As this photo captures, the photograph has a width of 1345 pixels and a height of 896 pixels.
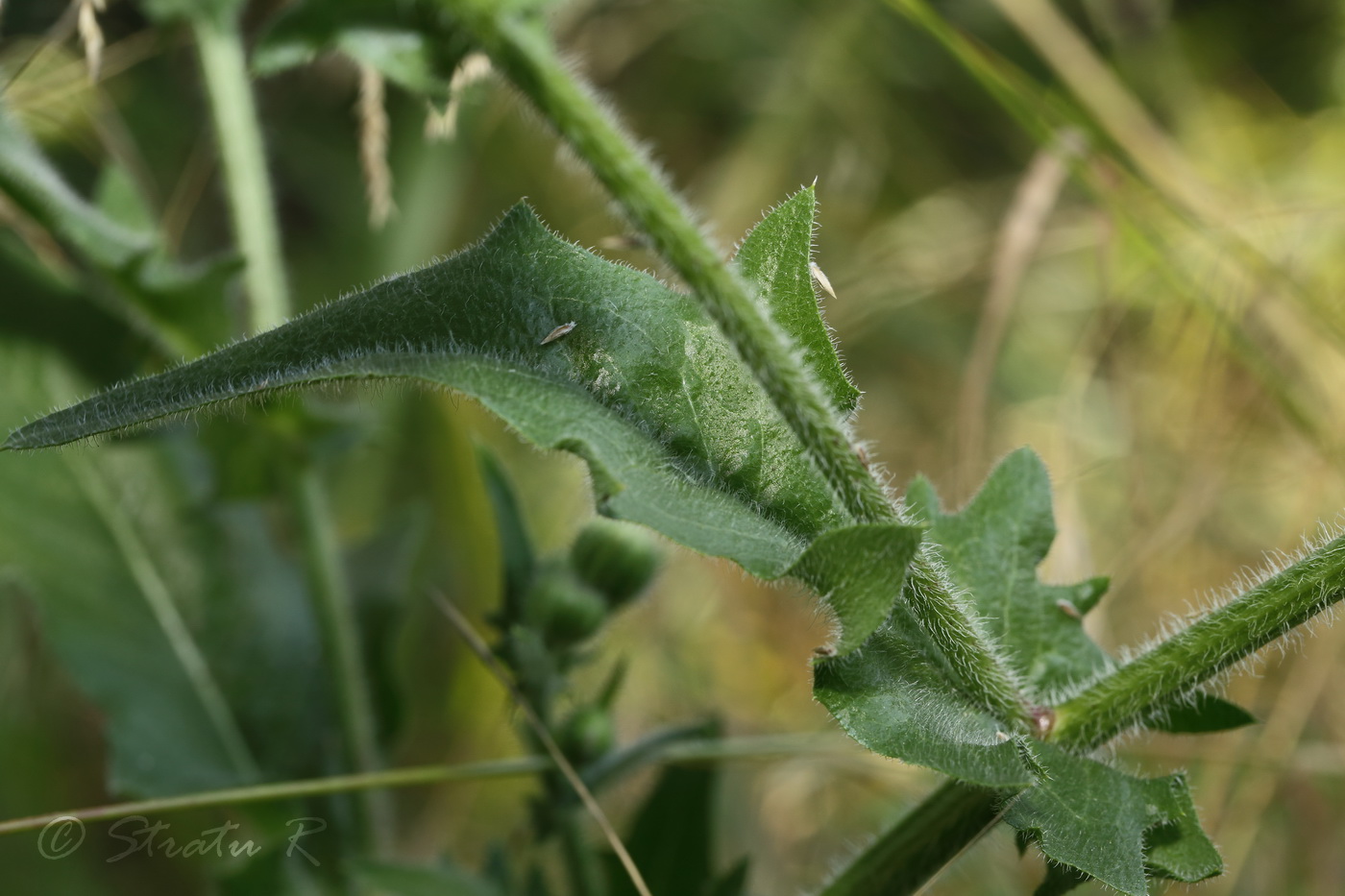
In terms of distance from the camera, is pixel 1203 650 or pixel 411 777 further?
pixel 411 777

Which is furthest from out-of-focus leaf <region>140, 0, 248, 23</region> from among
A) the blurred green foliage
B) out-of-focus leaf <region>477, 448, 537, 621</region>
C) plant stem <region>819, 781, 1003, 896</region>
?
plant stem <region>819, 781, 1003, 896</region>

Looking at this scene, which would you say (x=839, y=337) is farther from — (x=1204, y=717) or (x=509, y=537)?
(x=1204, y=717)

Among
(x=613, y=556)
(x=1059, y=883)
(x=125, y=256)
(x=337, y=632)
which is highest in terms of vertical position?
(x=125, y=256)

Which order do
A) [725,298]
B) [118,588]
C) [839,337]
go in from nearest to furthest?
[725,298]
[118,588]
[839,337]

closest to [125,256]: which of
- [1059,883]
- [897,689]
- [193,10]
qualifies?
[193,10]

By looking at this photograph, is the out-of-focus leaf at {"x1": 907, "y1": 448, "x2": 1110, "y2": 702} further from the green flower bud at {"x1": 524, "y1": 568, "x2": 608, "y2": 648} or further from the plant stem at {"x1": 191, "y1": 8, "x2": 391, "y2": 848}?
the plant stem at {"x1": 191, "y1": 8, "x2": 391, "y2": 848}
